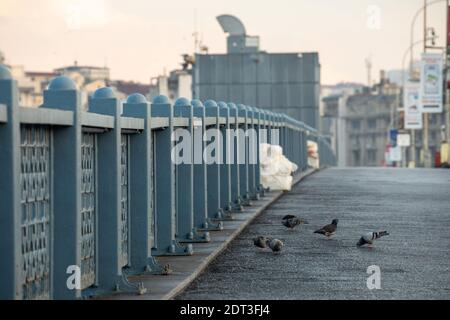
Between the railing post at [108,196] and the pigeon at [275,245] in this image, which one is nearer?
the railing post at [108,196]

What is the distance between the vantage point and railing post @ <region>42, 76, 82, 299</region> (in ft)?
37.8

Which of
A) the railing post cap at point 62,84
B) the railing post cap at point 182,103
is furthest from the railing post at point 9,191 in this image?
the railing post cap at point 182,103

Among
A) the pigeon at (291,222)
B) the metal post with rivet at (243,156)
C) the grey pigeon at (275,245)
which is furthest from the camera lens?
the metal post with rivet at (243,156)

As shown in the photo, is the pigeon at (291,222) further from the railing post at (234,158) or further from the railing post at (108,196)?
the railing post at (108,196)

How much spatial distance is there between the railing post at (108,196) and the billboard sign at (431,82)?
227 ft

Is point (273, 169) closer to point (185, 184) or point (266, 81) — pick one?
point (185, 184)

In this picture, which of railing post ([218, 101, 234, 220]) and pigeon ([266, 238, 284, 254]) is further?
railing post ([218, 101, 234, 220])

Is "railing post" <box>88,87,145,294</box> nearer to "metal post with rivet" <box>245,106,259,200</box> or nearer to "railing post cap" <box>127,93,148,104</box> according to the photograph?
"railing post cap" <box>127,93,148,104</box>

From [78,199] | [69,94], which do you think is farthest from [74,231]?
[69,94]

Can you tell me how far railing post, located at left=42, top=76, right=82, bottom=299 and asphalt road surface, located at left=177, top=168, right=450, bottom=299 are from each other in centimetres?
194

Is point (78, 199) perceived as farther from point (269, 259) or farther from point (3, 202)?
point (269, 259)

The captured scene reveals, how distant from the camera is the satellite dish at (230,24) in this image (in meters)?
106

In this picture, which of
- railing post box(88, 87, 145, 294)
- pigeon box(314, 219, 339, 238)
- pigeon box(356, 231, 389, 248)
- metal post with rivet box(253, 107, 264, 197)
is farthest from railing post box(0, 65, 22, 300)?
metal post with rivet box(253, 107, 264, 197)
